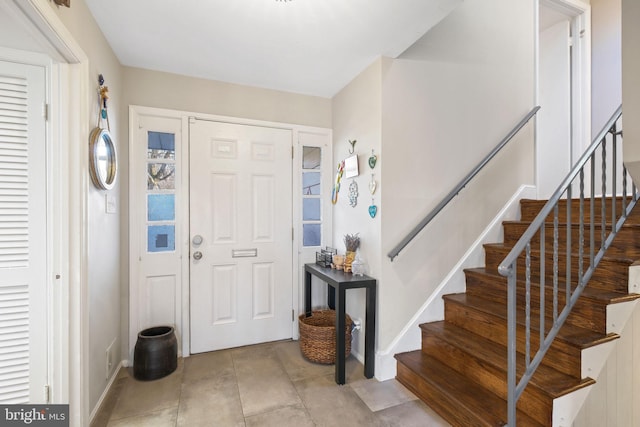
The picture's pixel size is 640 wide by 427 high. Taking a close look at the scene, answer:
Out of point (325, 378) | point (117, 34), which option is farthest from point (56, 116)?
point (325, 378)

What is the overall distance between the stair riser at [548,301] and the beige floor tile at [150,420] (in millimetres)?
2271

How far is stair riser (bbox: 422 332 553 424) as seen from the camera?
60.1 inches

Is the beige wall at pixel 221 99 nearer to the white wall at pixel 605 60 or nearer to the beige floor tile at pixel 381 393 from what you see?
the beige floor tile at pixel 381 393

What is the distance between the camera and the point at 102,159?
1.91 m

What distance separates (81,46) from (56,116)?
1.41 feet

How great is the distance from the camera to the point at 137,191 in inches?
→ 95.6

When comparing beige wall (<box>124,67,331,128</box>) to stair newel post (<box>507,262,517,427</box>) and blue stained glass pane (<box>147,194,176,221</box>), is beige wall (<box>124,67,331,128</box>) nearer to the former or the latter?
blue stained glass pane (<box>147,194,176,221</box>)

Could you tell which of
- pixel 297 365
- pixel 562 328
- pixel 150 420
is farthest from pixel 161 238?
pixel 562 328

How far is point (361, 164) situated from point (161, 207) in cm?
169

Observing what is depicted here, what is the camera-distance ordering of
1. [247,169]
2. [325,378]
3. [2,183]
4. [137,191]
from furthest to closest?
A: 1. [247,169]
2. [137,191]
3. [325,378]
4. [2,183]

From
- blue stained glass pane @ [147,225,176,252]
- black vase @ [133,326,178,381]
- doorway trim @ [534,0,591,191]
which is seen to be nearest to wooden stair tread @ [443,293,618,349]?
doorway trim @ [534,0,591,191]

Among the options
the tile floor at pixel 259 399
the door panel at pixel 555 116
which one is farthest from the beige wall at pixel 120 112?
the door panel at pixel 555 116

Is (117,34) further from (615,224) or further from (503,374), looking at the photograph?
(615,224)

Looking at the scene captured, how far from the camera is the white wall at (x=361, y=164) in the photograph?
231 cm
